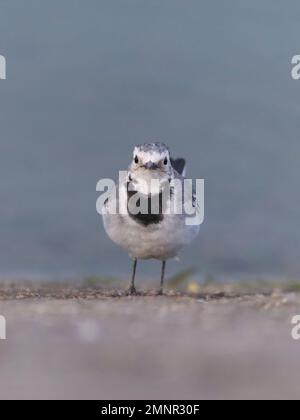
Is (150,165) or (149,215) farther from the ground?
(150,165)

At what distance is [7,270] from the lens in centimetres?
1134

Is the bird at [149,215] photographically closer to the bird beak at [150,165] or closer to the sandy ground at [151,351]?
the bird beak at [150,165]

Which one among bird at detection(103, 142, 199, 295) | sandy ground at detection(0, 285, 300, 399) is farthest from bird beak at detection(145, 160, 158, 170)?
sandy ground at detection(0, 285, 300, 399)

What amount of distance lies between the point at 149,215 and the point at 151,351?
2.88 metres

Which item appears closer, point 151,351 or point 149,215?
point 151,351

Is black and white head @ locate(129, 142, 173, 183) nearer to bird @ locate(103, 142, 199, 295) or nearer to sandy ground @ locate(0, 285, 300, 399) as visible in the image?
bird @ locate(103, 142, 199, 295)

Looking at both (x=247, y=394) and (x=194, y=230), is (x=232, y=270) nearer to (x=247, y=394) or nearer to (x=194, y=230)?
(x=194, y=230)

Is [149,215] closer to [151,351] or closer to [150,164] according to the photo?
[150,164]

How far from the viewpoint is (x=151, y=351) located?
16.1 feet

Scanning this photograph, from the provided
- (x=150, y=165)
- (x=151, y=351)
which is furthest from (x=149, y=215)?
(x=151, y=351)

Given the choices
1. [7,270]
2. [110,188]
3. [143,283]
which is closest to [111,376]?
[110,188]

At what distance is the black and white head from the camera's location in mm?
7828

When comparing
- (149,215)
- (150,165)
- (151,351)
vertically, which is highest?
(150,165)

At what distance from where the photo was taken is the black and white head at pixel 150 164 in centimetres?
783
